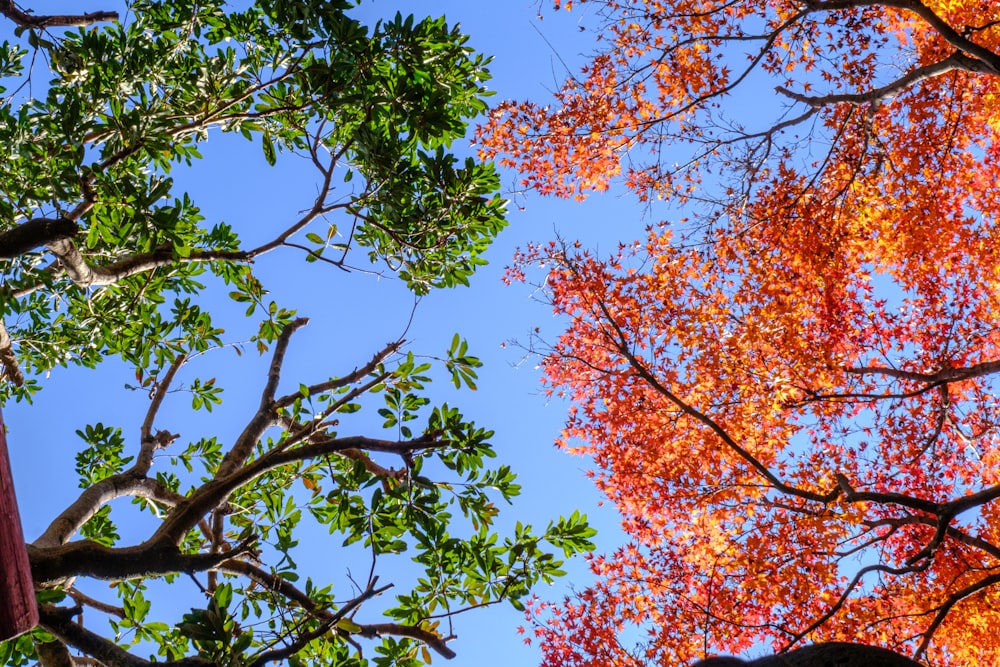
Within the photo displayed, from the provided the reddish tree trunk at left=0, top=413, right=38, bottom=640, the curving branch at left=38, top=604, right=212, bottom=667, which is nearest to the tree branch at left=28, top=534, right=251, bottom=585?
the curving branch at left=38, top=604, right=212, bottom=667

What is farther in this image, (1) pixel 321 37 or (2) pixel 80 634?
(1) pixel 321 37

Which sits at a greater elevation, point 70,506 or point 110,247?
point 110,247

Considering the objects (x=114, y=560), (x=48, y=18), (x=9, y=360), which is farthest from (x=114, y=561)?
(x=48, y=18)

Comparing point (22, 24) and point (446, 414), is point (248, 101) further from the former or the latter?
point (446, 414)

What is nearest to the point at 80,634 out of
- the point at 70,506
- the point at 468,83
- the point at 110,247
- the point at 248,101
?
the point at 70,506

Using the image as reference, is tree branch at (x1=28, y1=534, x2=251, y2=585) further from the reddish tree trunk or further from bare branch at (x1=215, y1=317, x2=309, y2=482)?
the reddish tree trunk

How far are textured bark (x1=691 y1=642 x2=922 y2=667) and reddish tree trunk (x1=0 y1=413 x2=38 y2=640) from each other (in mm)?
3150

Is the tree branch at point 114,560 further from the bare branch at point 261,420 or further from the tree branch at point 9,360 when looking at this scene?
the tree branch at point 9,360

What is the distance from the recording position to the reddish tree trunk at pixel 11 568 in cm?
252

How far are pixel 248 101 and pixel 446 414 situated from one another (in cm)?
358

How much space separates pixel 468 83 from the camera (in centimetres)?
631

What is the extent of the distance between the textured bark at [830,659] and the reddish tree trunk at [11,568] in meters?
3.15

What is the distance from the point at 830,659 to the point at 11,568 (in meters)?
3.74

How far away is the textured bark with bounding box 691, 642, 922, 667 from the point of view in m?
3.24
